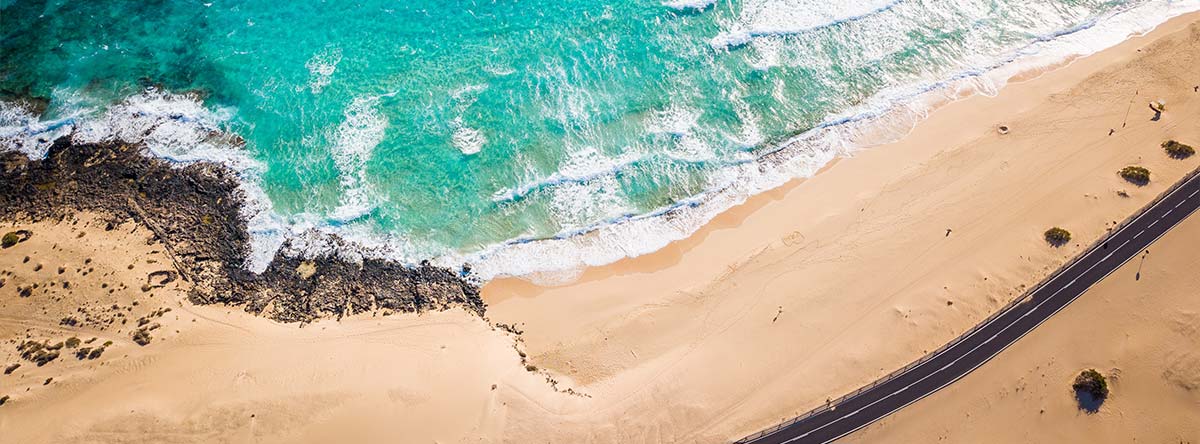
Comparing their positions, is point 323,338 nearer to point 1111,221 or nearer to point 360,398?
point 360,398

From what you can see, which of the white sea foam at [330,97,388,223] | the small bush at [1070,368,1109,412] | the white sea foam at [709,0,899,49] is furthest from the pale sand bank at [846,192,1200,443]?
the white sea foam at [330,97,388,223]

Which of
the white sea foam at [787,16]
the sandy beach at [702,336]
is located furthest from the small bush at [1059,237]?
the white sea foam at [787,16]

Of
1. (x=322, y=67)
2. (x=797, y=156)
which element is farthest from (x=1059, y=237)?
(x=322, y=67)

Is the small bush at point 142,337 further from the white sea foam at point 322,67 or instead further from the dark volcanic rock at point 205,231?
the white sea foam at point 322,67

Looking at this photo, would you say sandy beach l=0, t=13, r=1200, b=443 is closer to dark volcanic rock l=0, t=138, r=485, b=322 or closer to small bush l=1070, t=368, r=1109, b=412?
small bush l=1070, t=368, r=1109, b=412

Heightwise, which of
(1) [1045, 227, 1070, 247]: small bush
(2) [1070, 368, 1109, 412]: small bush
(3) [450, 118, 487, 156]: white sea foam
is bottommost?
(2) [1070, 368, 1109, 412]: small bush
